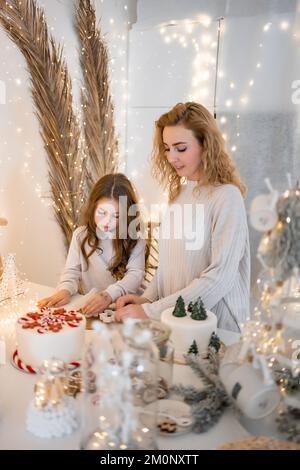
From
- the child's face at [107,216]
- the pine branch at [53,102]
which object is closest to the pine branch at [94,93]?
the pine branch at [53,102]

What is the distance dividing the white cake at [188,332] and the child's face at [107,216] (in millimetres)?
742

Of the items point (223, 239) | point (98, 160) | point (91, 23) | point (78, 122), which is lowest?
point (223, 239)

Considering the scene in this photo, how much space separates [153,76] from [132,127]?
1.32ft

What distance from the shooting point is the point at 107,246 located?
6.71ft

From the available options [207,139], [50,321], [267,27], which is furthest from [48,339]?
[267,27]

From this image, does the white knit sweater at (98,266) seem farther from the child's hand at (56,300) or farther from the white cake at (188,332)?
the white cake at (188,332)

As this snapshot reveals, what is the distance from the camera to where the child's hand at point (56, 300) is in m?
1.70

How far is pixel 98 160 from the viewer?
10.0 feet

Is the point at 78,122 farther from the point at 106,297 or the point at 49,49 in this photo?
the point at 106,297

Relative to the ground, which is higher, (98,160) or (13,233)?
(98,160)

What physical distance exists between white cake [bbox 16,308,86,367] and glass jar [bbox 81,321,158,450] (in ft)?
0.98

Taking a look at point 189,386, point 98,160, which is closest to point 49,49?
point 98,160

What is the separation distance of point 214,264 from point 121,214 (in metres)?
0.55

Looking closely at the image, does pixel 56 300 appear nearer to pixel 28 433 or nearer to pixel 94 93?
pixel 28 433
